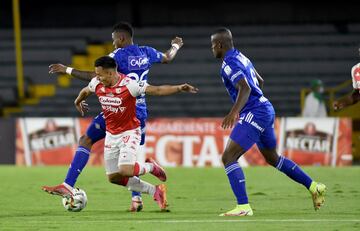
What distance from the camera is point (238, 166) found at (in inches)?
420

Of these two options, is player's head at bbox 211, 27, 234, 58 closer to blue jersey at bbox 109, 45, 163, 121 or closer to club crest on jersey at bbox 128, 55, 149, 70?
blue jersey at bbox 109, 45, 163, 121

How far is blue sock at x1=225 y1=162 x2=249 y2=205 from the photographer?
34.6 feet

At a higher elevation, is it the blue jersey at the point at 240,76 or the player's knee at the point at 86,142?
the blue jersey at the point at 240,76

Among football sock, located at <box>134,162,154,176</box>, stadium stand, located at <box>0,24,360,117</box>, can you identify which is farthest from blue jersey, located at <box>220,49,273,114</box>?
stadium stand, located at <box>0,24,360,117</box>

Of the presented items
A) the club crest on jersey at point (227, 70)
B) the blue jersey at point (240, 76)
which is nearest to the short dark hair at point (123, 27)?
the blue jersey at point (240, 76)

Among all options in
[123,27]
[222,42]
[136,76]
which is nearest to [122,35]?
[123,27]

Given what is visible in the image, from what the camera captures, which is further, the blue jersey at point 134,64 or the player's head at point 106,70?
the blue jersey at point 134,64

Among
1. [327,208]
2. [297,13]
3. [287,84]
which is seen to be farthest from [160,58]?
[297,13]

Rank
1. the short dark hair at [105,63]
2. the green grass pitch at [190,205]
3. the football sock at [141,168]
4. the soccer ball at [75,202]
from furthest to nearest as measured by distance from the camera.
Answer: the soccer ball at [75,202], the football sock at [141,168], the short dark hair at [105,63], the green grass pitch at [190,205]

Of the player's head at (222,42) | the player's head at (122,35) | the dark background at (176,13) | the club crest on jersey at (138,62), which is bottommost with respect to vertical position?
the club crest on jersey at (138,62)

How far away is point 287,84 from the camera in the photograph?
27.8m

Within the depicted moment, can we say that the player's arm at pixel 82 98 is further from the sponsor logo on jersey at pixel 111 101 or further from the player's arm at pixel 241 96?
the player's arm at pixel 241 96

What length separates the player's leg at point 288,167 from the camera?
36.6 feet

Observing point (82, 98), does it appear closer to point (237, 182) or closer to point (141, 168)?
point (141, 168)
